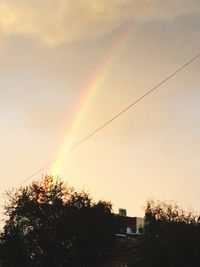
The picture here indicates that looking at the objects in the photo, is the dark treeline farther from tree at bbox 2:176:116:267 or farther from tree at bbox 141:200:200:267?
tree at bbox 141:200:200:267

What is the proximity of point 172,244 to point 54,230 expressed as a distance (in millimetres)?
22164

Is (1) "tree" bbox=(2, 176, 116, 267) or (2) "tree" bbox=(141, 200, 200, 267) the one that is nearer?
(2) "tree" bbox=(141, 200, 200, 267)

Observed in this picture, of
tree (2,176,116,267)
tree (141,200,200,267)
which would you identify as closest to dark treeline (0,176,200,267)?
tree (2,176,116,267)

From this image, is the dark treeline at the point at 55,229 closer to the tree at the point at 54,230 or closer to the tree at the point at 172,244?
the tree at the point at 54,230

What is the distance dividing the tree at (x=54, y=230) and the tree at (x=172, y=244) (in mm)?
17592

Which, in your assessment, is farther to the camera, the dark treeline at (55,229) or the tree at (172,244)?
the dark treeline at (55,229)

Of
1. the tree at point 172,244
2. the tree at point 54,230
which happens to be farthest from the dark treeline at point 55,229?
the tree at point 172,244

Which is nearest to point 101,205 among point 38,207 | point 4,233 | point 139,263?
point 38,207

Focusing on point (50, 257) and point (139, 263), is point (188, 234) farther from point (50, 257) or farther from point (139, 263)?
point (50, 257)

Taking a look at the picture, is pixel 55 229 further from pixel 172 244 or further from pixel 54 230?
pixel 172 244

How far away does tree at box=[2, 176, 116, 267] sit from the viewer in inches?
2285

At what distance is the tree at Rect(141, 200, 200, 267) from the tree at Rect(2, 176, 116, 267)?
17592 millimetres

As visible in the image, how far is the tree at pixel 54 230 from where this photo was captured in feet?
190

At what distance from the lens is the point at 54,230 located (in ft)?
190
